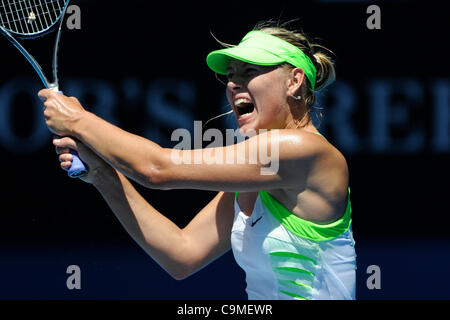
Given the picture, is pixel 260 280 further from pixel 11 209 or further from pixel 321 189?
pixel 11 209

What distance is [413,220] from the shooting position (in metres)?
5.82

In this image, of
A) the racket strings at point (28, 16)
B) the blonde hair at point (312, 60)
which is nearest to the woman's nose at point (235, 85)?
the blonde hair at point (312, 60)

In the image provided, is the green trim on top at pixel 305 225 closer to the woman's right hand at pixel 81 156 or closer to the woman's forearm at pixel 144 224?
the woman's forearm at pixel 144 224

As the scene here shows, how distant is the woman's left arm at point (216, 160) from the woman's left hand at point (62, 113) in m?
0.08

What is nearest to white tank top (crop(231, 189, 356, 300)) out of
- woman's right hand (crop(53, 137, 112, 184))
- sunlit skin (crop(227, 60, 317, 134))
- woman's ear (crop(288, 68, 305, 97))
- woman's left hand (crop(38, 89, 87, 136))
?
sunlit skin (crop(227, 60, 317, 134))

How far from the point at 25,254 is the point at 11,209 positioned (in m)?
0.35

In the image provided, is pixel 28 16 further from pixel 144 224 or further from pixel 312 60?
pixel 312 60

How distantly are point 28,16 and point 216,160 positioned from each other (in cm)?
129

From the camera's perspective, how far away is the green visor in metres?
2.70

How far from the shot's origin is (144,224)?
115 inches

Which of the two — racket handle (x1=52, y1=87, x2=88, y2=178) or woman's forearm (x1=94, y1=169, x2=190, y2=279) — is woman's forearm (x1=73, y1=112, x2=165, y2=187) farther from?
woman's forearm (x1=94, y1=169, x2=190, y2=279)

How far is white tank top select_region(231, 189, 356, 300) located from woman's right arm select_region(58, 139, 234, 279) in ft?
1.03

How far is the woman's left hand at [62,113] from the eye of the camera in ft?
8.71

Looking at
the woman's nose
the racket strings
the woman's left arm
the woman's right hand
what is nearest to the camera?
the woman's left arm
